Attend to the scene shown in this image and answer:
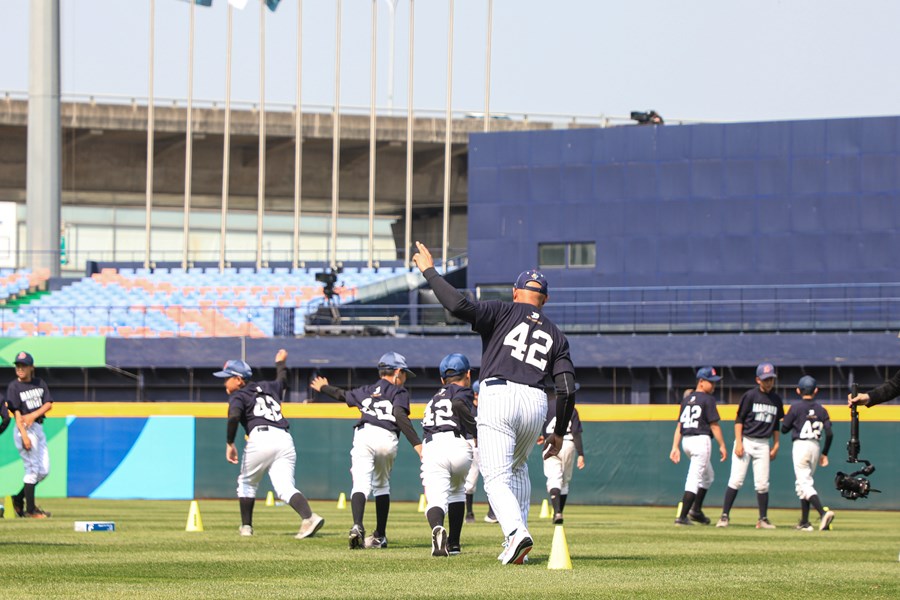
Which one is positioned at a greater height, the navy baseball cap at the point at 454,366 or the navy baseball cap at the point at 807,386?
the navy baseball cap at the point at 454,366

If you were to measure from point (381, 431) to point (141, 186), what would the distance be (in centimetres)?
4693

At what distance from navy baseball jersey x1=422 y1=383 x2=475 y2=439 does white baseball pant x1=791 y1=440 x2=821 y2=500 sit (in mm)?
7714

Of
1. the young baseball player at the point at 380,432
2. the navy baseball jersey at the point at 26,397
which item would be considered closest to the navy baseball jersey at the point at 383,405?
the young baseball player at the point at 380,432

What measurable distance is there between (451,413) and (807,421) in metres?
8.21

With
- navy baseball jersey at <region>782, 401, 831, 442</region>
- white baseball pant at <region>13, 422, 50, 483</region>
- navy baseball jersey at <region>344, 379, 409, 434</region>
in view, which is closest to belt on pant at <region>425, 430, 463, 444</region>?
navy baseball jersey at <region>344, 379, 409, 434</region>

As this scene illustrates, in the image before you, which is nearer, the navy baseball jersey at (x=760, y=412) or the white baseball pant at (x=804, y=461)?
the navy baseball jersey at (x=760, y=412)

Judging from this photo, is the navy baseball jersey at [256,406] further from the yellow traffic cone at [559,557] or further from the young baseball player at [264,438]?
the yellow traffic cone at [559,557]

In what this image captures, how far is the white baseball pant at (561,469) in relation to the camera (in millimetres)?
18922

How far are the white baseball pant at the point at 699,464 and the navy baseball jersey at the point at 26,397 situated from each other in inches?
343

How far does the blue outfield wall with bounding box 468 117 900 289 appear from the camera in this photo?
125 ft

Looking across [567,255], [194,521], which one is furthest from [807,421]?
[567,255]

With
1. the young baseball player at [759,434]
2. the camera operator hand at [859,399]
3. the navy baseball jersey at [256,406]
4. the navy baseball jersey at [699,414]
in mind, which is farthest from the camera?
the navy baseball jersey at [699,414]

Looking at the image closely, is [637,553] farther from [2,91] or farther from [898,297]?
[2,91]

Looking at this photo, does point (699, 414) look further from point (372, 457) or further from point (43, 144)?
point (43, 144)
